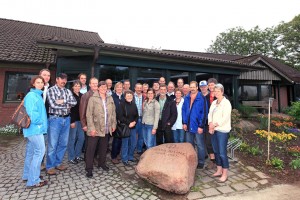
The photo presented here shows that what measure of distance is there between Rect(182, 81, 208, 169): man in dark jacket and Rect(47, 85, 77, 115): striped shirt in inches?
100

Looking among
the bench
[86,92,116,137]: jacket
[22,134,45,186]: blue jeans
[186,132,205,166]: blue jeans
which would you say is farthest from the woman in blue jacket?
the bench

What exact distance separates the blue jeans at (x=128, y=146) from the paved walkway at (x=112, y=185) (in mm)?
230

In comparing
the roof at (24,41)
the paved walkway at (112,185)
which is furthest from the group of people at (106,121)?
the roof at (24,41)

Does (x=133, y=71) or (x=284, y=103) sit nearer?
(x=133, y=71)

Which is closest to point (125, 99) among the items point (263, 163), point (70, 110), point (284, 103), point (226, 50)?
point (70, 110)

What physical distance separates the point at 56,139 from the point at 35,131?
0.64 m

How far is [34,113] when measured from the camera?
9.86 ft

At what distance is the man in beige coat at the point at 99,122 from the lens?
3.61 m

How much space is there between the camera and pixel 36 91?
315 cm

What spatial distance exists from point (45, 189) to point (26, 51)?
29.0ft

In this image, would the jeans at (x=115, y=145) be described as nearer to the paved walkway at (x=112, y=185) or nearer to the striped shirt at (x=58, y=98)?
the paved walkway at (x=112, y=185)

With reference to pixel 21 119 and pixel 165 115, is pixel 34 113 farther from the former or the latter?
pixel 165 115

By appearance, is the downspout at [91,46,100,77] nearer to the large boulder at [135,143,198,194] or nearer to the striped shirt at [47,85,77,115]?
the striped shirt at [47,85,77,115]

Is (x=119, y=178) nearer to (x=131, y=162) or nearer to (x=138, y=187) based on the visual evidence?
(x=138, y=187)
